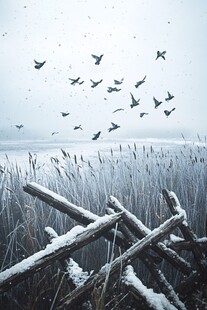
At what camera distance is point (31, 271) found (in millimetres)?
1255

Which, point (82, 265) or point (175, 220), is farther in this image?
point (82, 265)

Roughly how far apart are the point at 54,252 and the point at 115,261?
32cm

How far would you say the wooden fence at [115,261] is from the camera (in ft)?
4.16

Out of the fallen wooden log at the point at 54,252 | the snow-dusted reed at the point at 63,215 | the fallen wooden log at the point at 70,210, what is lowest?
the snow-dusted reed at the point at 63,215

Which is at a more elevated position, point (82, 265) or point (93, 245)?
point (93, 245)

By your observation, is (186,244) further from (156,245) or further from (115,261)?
(115,261)

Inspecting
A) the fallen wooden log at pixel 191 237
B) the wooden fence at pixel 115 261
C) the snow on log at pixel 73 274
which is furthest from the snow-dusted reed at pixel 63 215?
the fallen wooden log at pixel 191 237

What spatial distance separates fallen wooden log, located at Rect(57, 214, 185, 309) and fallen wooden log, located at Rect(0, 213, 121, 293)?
17cm

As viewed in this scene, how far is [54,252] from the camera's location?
136 centimetres

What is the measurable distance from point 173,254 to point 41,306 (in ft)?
3.27

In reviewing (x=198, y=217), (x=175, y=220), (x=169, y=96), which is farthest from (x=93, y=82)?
(x=175, y=220)

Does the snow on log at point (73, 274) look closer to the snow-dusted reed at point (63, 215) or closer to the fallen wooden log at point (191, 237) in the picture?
the snow-dusted reed at point (63, 215)

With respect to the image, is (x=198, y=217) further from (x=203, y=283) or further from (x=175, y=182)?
(x=203, y=283)

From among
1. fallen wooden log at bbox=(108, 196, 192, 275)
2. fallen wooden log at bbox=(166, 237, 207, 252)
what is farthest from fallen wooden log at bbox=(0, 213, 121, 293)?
fallen wooden log at bbox=(166, 237, 207, 252)
